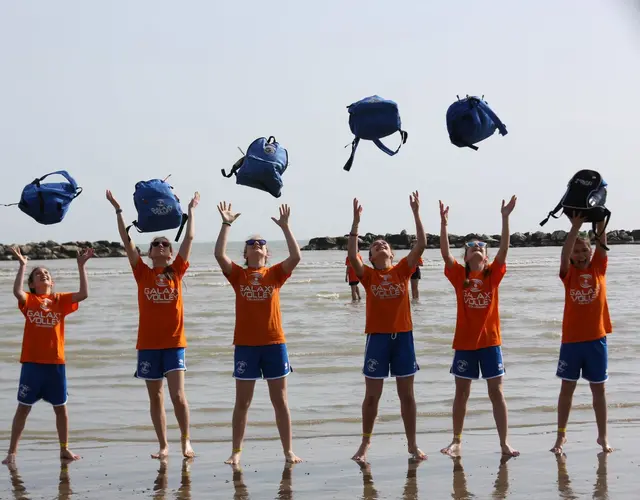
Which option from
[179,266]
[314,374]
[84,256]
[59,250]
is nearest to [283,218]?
[179,266]

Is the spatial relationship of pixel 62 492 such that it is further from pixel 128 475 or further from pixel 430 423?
pixel 430 423

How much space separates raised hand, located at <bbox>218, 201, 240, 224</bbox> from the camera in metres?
7.74

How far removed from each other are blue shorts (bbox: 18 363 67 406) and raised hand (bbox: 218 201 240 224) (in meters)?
1.86

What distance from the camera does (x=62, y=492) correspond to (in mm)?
6711

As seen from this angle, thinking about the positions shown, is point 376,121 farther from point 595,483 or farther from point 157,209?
point 595,483

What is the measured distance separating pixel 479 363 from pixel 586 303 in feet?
3.26

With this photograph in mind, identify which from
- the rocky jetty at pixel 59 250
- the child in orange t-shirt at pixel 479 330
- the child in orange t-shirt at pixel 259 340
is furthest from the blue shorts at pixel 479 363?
the rocky jetty at pixel 59 250

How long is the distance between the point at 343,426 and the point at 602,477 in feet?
10.4

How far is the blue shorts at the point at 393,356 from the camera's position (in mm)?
7512

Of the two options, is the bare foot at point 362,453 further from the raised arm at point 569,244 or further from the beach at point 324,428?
the raised arm at point 569,244

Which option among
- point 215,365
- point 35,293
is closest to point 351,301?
point 215,365

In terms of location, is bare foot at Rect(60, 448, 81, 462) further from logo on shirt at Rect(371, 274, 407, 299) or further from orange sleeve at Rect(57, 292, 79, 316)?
logo on shirt at Rect(371, 274, 407, 299)

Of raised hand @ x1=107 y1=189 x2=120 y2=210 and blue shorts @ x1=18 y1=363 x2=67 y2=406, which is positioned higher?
raised hand @ x1=107 y1=189 x2=120 y2=210

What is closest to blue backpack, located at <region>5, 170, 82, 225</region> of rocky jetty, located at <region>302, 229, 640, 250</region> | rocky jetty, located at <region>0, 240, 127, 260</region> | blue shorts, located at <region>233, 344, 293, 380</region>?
blue shorts, located at <region>233, 344, 293, 380</region>
